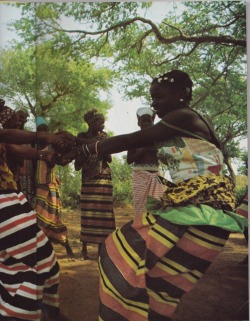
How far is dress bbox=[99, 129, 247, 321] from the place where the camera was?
240cm

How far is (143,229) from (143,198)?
33cm

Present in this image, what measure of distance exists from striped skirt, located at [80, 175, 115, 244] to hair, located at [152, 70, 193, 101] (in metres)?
0.68

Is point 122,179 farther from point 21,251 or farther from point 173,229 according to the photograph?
point 21,251

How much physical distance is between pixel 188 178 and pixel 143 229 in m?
0.38

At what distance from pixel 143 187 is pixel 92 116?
543 millimetres

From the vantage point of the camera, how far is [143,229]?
8.11ft

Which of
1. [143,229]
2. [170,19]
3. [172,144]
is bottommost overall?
[143,229]

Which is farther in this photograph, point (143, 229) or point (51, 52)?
point (51, 52)

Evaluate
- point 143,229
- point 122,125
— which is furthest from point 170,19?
point 143,229

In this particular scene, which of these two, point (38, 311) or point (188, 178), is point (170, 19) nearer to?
point (188, 178)

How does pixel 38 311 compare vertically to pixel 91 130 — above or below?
below

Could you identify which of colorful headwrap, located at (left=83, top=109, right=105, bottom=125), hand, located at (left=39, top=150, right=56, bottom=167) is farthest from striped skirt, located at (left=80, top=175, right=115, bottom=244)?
colorful headwrap, located at (left=83, top=109, right=105, bottom=125)

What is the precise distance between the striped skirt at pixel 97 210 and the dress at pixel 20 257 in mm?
271

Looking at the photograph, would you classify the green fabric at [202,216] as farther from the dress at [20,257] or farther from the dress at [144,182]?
the dress at [20,257]
